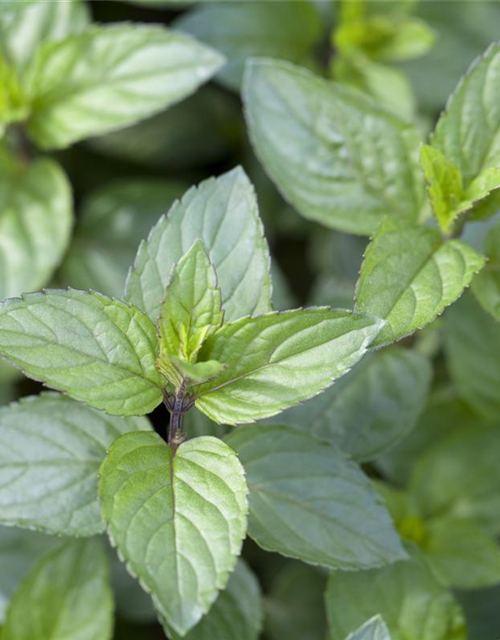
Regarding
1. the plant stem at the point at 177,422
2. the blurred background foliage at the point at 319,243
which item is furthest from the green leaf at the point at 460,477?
the plant stem at the point at 177,422

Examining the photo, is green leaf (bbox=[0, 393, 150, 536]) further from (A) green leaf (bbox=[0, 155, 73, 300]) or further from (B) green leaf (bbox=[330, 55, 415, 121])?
(B) green leaf (bbox=[330, 55, 415, 121])

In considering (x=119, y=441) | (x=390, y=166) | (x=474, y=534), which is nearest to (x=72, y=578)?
(x=119, y=441)

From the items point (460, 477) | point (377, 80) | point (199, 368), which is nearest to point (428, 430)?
point (460, 477)

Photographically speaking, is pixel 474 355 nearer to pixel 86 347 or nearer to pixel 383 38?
pixel 383 38

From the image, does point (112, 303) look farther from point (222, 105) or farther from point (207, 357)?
point (222, 105)

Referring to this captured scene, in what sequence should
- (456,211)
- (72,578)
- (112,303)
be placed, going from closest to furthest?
1. (112,303)
2. (456,211)
3. (72,578)

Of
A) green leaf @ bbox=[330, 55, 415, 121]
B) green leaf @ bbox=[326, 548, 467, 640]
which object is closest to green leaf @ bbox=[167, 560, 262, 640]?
green leaf @ bbox=[326, 548, 467, 640]
